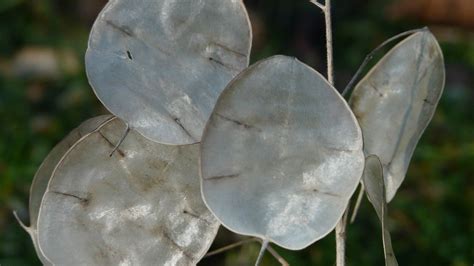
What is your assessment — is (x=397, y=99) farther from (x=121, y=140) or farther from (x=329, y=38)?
(x=121, y=140)

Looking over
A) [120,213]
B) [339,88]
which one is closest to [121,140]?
[120,213]

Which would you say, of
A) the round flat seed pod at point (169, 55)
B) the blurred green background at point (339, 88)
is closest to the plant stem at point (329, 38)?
the round flat seed pod at point (169, 55)

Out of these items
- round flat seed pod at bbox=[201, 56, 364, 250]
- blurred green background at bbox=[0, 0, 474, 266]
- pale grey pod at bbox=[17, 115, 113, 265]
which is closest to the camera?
round flat seed pod at bbox=[201, 56, 364, 250]

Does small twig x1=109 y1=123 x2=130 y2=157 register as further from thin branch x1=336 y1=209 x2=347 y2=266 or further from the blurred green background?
the blurred green background

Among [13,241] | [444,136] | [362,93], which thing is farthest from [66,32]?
[362,93]

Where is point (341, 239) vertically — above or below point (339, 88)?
above

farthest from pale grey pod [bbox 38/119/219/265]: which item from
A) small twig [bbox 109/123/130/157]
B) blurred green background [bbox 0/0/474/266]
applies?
blurred green background [bbox 0/0/474/266]

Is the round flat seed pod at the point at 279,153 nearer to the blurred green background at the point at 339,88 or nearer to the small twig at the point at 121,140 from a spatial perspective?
the small twig at the point at 121,140
